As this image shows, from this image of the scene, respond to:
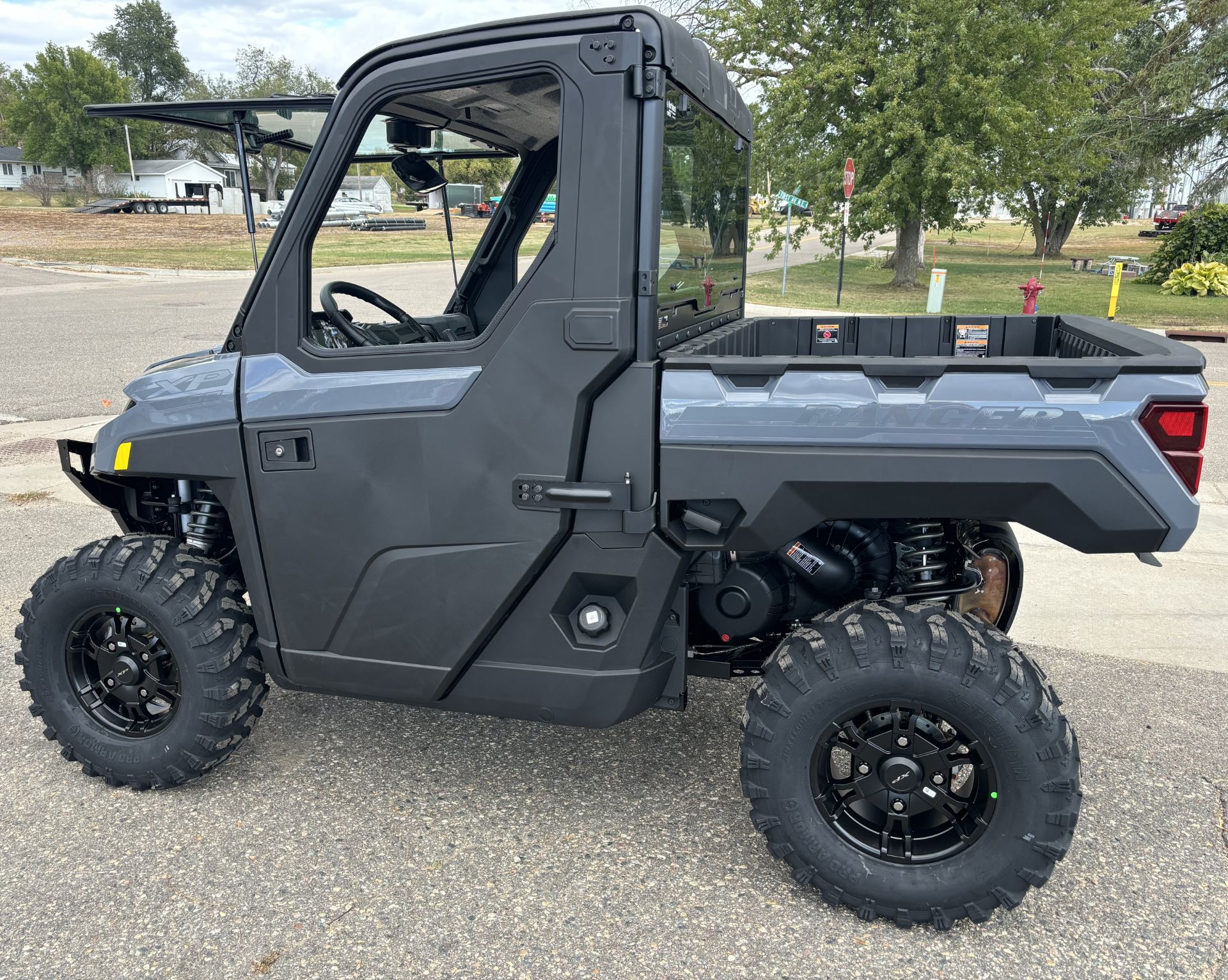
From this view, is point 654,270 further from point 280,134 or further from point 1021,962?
point 1021,962

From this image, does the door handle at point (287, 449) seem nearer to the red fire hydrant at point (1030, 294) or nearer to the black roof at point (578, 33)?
the black roof at point (578, 33)

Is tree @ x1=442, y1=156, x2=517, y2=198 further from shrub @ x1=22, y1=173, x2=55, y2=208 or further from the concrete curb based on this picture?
shrub @ x1=22, y1=173, x2=55, y2=208

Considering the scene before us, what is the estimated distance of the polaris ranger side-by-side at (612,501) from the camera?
2.49 m

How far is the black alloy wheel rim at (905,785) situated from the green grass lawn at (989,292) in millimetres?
14197

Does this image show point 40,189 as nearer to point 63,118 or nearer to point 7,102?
point 63,118

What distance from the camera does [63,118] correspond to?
75250mm

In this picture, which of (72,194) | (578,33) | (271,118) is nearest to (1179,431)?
(578,33)

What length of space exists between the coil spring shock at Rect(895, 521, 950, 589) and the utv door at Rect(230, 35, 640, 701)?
103cm

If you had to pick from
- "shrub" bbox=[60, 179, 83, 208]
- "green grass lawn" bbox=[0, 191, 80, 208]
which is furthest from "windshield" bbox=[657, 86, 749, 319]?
"shrub" bbox=[60, 179, 83, 208]

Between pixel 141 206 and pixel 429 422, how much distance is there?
218ft

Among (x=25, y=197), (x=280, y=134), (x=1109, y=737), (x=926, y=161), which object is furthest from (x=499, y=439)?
(x=25, y=197)

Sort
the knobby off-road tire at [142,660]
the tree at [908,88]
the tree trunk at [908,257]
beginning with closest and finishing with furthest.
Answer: the knobby off-road tire at [142,660]
the tree at [908,88]
the tree trunk at [908,257]

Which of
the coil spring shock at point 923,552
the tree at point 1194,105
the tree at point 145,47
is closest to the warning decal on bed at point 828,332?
the coil spring shock at point 923,552

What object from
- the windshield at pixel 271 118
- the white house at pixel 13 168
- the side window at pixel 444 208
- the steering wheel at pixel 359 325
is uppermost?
the white house at pixel 13 168
